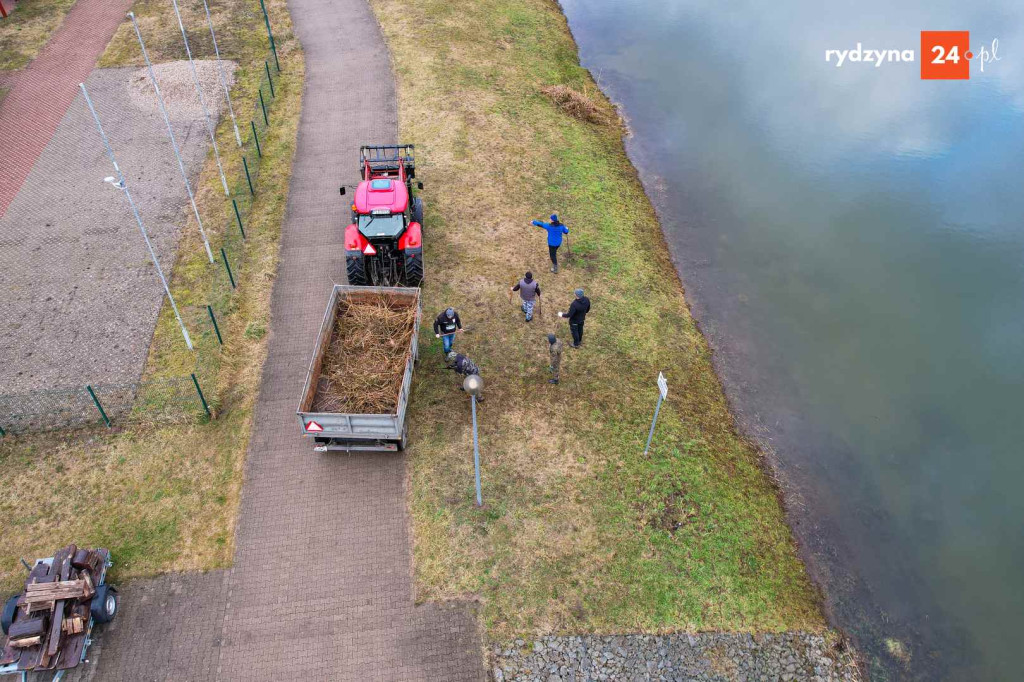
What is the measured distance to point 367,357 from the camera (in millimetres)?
12047

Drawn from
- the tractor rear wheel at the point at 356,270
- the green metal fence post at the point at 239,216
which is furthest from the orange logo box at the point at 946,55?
the green metal fence post at the point at 239,216

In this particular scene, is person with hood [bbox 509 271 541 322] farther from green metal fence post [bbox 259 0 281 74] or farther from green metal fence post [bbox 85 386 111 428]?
green metal fence post [bbox 259 0 281 74]

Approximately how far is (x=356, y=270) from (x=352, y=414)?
179 inches

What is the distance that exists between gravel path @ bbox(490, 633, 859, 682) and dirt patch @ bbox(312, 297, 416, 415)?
4.74 meters

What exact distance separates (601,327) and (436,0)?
20.8 meters

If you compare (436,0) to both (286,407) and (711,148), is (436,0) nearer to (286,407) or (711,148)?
(711,148)

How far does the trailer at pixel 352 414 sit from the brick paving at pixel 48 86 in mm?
11872

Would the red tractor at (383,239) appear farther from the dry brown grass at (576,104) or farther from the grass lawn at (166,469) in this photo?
the dry brown grass at (576,104)

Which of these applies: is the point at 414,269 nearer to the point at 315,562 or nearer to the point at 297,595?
the point at 315,562

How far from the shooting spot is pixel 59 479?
11.3 metres

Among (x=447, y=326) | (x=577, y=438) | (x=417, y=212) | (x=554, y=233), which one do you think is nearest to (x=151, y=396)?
(x=447, y=326)

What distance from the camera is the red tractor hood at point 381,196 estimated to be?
1402 cm

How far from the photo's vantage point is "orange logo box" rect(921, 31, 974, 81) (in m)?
25.5

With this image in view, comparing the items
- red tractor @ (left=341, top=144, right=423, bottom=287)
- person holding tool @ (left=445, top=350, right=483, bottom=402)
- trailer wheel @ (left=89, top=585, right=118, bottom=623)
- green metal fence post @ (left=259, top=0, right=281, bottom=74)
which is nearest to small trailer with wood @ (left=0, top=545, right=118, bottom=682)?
trailer wheel @ (left=89, top=585, right=118, bottom=623)
